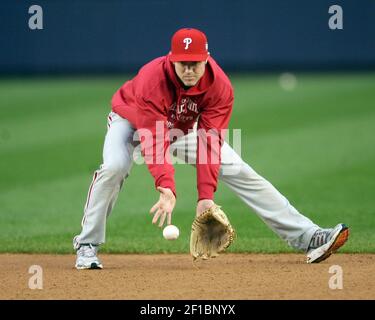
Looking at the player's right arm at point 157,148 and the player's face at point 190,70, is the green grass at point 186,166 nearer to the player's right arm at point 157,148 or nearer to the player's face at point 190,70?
the player's right arm at point 157,148

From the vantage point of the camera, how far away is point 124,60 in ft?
69.0

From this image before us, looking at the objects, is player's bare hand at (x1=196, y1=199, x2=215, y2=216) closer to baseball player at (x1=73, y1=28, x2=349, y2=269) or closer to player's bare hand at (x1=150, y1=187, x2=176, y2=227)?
baseball player at (x1=73, y1=28, x2=349, y2=269)

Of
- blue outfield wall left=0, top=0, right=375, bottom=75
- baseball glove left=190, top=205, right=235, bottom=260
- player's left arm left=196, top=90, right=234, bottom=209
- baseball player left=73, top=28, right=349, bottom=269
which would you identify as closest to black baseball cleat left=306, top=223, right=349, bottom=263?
baseball player left=73, top=28, right=349, bottom=269

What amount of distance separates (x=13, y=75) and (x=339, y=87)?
7.35 m

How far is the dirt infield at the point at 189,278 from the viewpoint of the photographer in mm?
5922

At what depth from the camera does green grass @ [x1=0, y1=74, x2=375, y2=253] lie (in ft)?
29.3

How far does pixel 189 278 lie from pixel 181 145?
115 centimetres

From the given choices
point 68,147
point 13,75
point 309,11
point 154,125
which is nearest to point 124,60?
point 13,75

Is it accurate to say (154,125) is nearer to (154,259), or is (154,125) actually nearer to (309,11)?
(154,259)

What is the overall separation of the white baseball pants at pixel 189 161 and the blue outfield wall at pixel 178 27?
13.5 m

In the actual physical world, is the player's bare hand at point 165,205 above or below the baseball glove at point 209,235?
above

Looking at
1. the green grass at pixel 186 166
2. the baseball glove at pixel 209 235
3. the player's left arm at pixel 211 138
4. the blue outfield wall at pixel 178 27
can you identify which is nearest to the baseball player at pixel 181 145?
the player's left arm at pixel 211 138

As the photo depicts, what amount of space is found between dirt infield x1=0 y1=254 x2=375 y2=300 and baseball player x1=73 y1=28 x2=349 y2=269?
264mm

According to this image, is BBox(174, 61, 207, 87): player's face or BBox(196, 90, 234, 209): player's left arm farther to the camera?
BBox(196, 90, 234, 209): player's left arm
